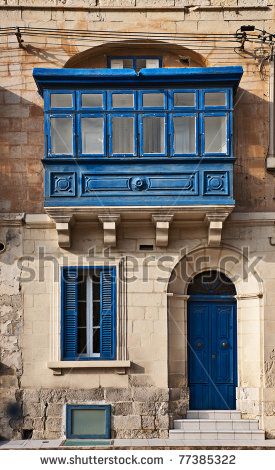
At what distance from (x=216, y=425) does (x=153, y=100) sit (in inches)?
273

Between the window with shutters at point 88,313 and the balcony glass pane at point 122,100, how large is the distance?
137 inches

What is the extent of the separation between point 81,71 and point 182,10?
278 cm

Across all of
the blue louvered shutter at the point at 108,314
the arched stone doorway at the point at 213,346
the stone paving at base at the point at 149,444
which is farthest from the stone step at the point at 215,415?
the blue louvered shutter at the point at 108,314

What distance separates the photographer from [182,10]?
52.7 feet

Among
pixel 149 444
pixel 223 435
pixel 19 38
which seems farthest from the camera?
pixel 19 38

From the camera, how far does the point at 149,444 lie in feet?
47.9

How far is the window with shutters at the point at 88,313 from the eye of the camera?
50.9ft

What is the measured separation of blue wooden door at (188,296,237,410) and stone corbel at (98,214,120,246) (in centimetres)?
228

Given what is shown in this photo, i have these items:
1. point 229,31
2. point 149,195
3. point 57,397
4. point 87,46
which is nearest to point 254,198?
point 149,195

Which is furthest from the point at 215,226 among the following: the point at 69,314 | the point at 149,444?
the point at 149,444

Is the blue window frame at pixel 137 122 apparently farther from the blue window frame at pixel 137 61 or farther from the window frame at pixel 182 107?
the blue window frame at pixel 137 61

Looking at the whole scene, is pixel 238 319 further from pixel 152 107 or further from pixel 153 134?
pixel 152 107

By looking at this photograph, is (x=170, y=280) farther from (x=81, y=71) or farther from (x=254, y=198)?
(x=81, y=71)

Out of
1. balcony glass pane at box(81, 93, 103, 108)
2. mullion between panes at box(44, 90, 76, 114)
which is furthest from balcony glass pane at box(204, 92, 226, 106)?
mullion between panes at box(44, 90, 76, 114)
